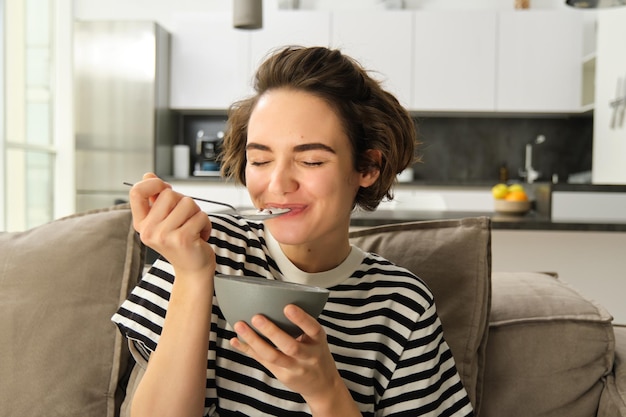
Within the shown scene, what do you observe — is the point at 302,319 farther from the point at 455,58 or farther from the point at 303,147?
the point at 455,58

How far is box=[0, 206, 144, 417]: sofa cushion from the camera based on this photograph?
1.32m

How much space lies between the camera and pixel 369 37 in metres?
5.49

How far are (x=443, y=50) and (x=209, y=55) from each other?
1870 millimetres

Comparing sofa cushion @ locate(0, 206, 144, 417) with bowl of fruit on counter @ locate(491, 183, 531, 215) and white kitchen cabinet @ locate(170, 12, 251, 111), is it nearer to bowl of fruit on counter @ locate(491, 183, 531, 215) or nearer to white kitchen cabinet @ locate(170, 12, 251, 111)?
bowl of fruit on counter @ locate(491, 183, 531, 215)

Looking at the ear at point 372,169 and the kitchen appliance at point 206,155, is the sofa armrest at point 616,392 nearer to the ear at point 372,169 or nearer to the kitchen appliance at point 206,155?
the ear at point 372,169

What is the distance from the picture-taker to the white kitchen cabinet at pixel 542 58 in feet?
17.5

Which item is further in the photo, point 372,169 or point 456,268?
point 456,268

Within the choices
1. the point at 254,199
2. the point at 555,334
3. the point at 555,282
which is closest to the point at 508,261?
the point at 555,282

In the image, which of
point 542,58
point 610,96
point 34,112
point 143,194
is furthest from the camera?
point 542,58

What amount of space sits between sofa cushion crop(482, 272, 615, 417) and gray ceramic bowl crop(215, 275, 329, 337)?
0.68 m

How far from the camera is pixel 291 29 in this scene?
18.1 feet

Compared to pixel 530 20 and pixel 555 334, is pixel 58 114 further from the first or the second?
pixel 555 334

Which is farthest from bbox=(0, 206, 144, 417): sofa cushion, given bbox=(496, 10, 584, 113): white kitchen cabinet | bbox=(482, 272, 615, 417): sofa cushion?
bbox=(496, 10, 584, 113): white kitchen cabinet

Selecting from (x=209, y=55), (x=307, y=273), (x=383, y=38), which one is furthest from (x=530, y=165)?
(x=307, y=273)
